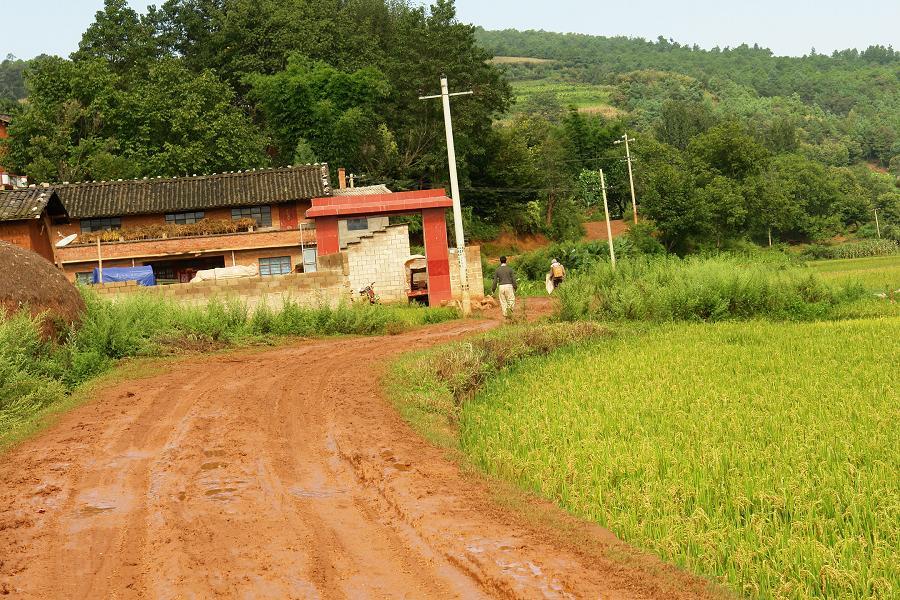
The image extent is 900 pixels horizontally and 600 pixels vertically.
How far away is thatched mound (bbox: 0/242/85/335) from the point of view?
17500 millimetres

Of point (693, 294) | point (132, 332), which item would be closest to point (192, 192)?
point (132, 332)

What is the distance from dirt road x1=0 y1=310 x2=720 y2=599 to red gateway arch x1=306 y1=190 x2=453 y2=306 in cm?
1935

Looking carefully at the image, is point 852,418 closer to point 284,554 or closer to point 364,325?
point 284,554

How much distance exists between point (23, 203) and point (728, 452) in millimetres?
39493

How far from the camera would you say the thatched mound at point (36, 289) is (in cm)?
1750

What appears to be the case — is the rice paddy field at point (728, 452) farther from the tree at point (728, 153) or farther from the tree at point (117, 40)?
the tree at point (117, 40)

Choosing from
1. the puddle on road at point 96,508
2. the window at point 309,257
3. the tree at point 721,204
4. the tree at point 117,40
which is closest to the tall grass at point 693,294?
the puddle on road at point 96,508

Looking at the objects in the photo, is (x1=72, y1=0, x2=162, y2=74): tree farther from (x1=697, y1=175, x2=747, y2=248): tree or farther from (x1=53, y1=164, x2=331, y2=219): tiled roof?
(x1=697, y1=175, x2=747, y2=248): tree

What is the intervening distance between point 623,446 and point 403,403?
446cm

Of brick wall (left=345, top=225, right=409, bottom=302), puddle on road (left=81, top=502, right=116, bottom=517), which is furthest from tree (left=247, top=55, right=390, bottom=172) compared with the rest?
puddle on road (left=81, top=502, right=116, bottom=517)

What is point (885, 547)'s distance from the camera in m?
7.23

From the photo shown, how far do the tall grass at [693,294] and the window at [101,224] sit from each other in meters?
32.2

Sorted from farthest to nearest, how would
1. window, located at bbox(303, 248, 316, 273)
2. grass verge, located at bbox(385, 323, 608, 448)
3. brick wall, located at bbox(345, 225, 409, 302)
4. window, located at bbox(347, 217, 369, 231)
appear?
1. window, located at bbox(303, 248, 316, 273)
2. window, located at bbox(347, 217, 369, 231)
3. brick wall, located at bbox(345, 225, 409, 302)
4. grass verge, located at bbox(385, 323, 608, 448)

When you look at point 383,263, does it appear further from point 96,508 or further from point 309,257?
point 96,508
